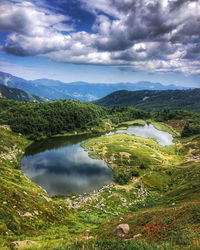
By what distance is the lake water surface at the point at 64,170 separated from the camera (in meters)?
56.8

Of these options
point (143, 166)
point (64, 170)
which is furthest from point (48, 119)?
point (143, 166)

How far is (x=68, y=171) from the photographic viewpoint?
226 ft

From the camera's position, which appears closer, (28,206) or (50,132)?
(28,206)

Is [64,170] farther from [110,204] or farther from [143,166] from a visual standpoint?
[143,166]

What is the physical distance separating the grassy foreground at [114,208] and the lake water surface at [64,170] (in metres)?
4.36

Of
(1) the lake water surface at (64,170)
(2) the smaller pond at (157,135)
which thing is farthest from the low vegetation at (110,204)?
(2) the smaller pond at (157,135)

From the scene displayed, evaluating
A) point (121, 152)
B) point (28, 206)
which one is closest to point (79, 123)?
point (121, 152)

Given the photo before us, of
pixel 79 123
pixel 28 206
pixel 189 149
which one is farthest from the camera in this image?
pixel 79 123

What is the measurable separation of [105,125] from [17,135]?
90.8 metres

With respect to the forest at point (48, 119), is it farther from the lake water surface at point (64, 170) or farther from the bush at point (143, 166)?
the bush at point (143, 166)

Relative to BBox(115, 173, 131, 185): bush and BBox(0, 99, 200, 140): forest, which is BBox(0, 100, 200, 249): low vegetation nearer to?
BBox(115, 173, 131, 185): bush

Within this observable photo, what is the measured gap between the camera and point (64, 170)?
69750mm

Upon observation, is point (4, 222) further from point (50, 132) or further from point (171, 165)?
point (50, 132)

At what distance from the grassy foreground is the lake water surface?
436 centimetres
